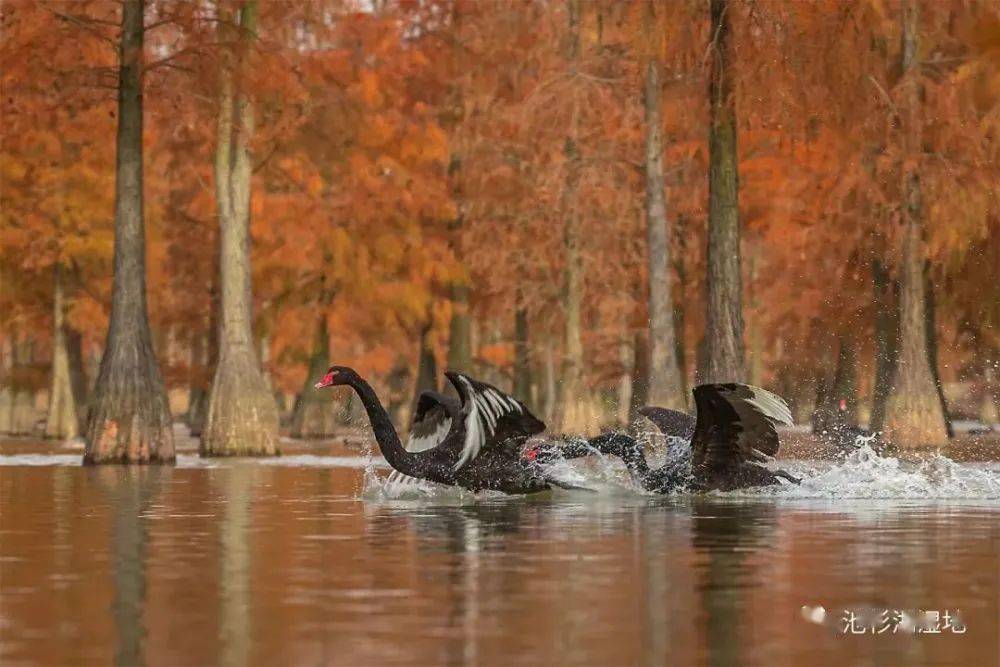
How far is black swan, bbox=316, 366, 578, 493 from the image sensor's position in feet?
74.9

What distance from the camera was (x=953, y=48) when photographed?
52.8m

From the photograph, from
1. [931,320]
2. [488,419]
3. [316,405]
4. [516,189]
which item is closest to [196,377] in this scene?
[316,405]

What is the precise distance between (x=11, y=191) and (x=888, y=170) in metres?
27.6

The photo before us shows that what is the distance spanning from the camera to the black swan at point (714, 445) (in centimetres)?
2311

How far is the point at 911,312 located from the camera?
46.7 meters

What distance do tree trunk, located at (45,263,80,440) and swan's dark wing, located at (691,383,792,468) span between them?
40824 mm

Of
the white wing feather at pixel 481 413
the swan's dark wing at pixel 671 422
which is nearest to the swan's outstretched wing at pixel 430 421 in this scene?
the white wing feather at pixel 481 413

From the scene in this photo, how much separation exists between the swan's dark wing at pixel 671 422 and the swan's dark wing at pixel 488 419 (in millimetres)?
1573

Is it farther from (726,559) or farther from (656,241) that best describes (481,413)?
(656,241)

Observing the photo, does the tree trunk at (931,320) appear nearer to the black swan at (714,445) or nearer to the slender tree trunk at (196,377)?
the slender tree trunk at (196,377)

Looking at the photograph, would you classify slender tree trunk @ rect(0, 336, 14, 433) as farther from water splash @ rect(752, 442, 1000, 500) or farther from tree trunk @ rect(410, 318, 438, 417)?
water splash @ rect(752, 442, 1000, 500)

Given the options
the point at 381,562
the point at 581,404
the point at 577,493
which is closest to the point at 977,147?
the point at 581,404

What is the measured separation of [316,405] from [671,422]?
1511 inches

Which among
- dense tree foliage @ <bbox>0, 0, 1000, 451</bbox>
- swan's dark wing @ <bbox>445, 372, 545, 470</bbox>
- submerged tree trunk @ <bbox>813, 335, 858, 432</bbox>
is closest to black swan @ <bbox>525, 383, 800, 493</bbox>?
swan's dark wing @ <bbox>445, 372, 545, 470</bbox>
